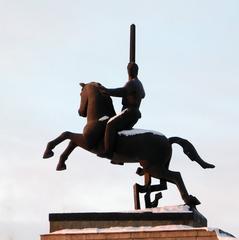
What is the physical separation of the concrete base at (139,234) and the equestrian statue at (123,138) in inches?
49.2

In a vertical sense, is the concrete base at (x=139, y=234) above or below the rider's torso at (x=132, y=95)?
below

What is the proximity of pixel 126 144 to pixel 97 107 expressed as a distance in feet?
2.83

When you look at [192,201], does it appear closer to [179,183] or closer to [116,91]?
[179,183]

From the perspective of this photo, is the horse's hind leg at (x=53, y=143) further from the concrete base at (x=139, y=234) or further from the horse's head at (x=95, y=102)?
the concrete base at (x=139, y=234)

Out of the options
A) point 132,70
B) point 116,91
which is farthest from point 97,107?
point 132,70

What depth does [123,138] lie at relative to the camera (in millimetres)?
14250

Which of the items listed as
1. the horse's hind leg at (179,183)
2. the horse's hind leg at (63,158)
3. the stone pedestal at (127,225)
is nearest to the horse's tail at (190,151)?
the horse's hind leg at (179,183)

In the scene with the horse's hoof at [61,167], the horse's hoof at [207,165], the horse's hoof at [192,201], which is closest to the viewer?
the horse's hoof at [192,201]

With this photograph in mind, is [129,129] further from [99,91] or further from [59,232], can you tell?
[59,232]

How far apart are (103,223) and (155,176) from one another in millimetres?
1600

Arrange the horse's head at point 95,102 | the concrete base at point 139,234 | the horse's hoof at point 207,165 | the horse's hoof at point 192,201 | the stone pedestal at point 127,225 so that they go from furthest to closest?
1. the horse's hoof at point 207,165
2. the horse's head at point 95,102
3. the horse's hoof at point 192,201
4. the stone pedestal at point 127,225
5. the concrete base at point 139,234

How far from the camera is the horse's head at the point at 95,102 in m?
14.5

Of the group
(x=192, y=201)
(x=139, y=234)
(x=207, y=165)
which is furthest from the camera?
(x=207, y=165)

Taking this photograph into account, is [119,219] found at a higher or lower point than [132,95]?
lower
